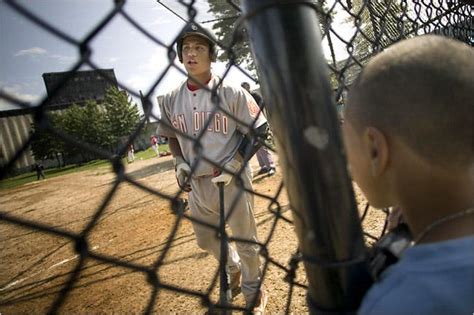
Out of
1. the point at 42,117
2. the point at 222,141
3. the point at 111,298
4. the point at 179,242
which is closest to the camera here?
the point at 42,117

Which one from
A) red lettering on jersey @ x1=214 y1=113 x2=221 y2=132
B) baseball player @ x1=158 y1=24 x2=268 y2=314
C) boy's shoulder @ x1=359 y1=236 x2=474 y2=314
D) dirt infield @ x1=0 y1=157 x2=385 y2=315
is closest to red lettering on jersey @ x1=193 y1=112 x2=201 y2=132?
baseball player @ x1=158 y1=24 x2=268 y2=314

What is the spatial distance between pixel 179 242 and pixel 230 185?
76.4 inches

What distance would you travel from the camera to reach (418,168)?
2.61 ft

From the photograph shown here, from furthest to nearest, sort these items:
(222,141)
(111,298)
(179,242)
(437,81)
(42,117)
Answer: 1. (179,242)
2. (111,298)
3. (222,141)
4. (437,81)
5. (42,117)

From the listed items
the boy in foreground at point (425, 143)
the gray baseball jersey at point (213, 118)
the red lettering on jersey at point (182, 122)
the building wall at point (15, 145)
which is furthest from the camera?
the red lettering on jersey at point (182, 122)

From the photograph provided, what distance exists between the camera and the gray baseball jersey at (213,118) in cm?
232

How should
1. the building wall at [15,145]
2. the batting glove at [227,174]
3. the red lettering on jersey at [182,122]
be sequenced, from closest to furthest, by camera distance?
the building wall at [15,145] < the batting glove at [227,174] < the red lettering on jersey at [182,122]

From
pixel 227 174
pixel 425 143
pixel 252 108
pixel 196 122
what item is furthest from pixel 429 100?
pixel 196 122

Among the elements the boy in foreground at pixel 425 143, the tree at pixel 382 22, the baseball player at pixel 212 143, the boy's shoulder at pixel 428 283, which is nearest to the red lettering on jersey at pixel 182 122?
the baseball player at pixel 212 143

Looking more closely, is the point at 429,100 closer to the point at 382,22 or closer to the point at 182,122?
the point at 382,22

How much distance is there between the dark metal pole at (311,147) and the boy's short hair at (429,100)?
0.69 ft

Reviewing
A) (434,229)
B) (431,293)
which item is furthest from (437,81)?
(431,293)

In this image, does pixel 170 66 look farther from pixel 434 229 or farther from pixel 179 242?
pixel 179 242

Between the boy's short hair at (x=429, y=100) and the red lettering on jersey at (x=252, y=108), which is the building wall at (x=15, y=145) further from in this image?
the red lettering on jersey at (x=252, y=108)
